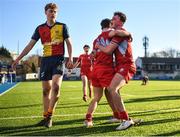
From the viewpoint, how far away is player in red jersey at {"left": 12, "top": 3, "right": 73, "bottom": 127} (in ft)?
26.5

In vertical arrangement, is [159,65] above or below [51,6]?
below

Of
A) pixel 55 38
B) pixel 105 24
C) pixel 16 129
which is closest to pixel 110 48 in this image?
pixel 105 24

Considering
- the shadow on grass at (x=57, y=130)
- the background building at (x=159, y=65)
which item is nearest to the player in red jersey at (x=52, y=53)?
the shadow on grass at (x=57, y=130)

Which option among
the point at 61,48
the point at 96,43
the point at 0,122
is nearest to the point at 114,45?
the point at 96,43

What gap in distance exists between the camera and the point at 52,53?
8.27 metres

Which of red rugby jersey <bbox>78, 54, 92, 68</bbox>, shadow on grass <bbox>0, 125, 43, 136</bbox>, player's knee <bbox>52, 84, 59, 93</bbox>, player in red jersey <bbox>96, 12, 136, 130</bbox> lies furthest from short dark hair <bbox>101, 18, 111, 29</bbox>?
red rugby jersey <bbox>78, 54, 92, 68</bbox>

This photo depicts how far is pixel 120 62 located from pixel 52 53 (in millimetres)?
1532

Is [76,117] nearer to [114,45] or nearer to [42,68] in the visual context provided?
[42,68]

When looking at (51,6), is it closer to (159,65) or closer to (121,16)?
(121,16)

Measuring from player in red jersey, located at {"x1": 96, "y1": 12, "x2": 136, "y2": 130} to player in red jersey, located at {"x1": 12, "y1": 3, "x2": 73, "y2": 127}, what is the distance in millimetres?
1023

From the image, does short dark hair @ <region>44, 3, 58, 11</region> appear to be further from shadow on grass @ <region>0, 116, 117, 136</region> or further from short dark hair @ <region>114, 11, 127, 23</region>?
shadow on grass @ <region>0, 116, 117, 136</region>

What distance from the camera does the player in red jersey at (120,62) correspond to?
24.3 feet

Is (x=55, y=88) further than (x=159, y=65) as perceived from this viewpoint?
No

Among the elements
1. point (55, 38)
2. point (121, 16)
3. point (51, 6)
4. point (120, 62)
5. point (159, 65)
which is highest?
point (51, 6)
